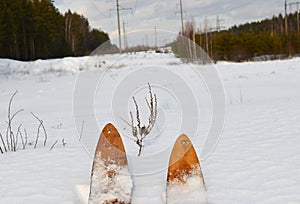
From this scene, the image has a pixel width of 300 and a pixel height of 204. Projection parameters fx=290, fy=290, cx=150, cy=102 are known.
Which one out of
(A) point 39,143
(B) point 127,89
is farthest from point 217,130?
(B) point 127,89

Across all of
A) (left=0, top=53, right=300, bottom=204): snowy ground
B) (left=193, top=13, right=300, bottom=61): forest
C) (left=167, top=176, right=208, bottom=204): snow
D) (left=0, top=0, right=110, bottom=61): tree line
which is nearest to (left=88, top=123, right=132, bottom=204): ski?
(left=0, top=53, right=300, bottom=204): snowy ground

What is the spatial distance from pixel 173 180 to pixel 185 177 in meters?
0.10

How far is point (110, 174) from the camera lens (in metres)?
2.66

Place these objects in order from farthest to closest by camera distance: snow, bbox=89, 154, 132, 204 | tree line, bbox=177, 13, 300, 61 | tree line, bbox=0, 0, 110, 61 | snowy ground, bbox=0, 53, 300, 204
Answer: tree line, bbox=0, 0, 110, 61 → tree line, bbox=177, 13, 300, 61 → snowy ground, bbox=0, 53, 300, 204 → snow, bbox=89, 154, 132, 204

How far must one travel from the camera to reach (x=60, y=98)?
9.47 meters

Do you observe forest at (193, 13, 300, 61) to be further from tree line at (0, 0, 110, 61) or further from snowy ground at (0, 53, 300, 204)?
snowy ground at (0, 53, 300, 204)

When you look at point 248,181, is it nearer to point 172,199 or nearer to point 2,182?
point 172,199

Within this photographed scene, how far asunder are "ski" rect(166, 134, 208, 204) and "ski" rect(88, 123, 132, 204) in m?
0.41

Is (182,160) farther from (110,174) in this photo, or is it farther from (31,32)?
(31,32)

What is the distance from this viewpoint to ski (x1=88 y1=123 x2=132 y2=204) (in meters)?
2.48

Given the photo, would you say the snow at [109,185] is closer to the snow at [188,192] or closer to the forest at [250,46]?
the snow at [188,192]

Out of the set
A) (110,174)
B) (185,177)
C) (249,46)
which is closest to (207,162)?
(185,177)

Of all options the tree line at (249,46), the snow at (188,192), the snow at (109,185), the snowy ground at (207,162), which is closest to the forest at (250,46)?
the tree line at (249,46)

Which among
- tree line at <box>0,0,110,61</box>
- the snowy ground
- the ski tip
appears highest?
tree line at <box>0,0,110,61</box>
